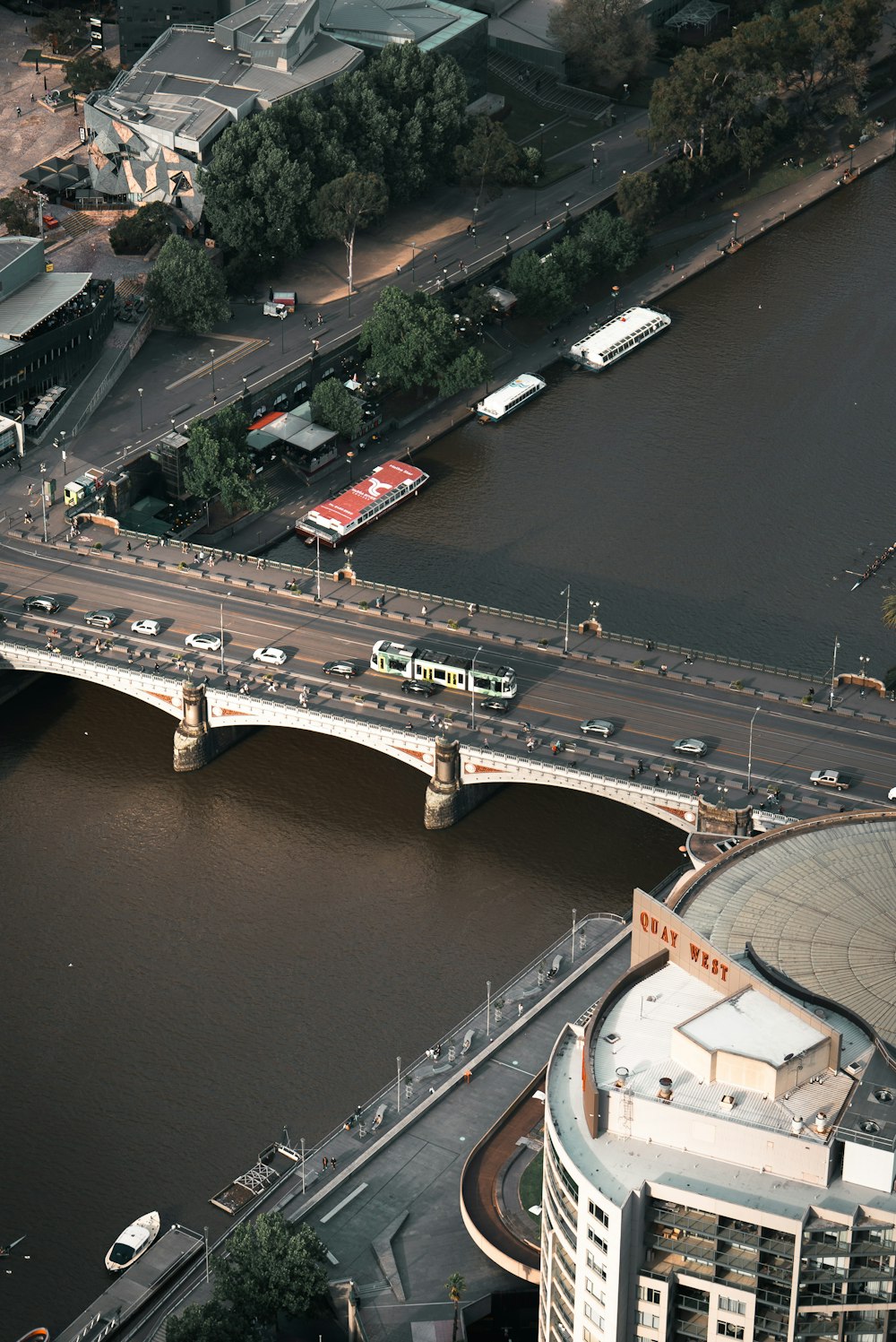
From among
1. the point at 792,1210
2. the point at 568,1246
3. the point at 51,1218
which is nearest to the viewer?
the point at 792,1210

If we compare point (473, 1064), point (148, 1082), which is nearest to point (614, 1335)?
point (473, 1064)

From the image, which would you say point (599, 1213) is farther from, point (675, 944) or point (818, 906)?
point (818, 906)

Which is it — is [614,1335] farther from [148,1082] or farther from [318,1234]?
[148,1082]

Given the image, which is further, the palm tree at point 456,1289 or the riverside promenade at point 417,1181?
the riverside promenade at point 417,1181

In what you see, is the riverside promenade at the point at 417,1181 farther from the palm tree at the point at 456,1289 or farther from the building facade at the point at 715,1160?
the building facade at the point at 715,1160

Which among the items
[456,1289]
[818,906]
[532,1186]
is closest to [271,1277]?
[456,1289]

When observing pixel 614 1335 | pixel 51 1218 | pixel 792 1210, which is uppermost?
pixel 792 1210

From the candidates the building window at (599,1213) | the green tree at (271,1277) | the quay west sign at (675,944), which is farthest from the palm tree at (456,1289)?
the building window at (599,1213)
